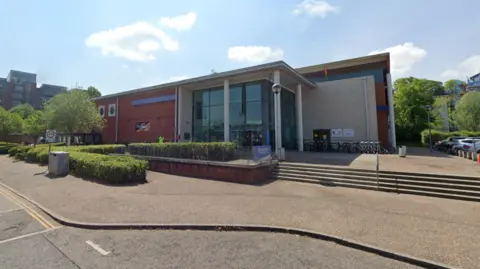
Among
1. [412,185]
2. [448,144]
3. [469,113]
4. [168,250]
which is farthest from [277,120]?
[469,113]

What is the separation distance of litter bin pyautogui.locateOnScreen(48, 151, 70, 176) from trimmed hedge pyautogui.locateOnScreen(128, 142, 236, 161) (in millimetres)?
4337

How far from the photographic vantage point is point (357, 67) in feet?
83.1

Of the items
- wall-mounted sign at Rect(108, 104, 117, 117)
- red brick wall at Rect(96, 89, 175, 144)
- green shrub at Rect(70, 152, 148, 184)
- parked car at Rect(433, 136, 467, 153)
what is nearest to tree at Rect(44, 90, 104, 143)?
wall-mounted sign at Rect(108, 104, 117, 117)

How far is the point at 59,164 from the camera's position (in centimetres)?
1302

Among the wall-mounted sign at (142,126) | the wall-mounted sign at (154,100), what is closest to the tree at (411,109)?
the wall-mounted sign at (154,100)

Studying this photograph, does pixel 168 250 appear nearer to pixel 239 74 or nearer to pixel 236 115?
pixel 239 74

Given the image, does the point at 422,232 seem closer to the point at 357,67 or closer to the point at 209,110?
the point at 209,110

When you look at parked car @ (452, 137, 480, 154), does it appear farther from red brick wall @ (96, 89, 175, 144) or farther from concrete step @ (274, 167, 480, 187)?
red brick wall @ (96, 89, 175, 144)

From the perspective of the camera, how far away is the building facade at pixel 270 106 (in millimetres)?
20562

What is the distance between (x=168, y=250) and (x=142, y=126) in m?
25.1

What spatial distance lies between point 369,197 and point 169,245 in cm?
706

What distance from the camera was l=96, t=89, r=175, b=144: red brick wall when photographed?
24.9m

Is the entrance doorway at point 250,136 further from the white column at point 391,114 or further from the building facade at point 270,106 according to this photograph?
the white column at point 391,114

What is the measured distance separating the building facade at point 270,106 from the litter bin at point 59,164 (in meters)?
11.2
